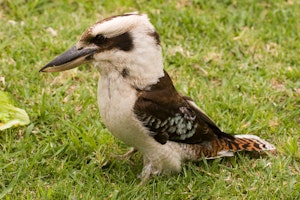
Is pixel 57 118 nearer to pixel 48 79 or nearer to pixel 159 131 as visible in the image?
pixel 48 79

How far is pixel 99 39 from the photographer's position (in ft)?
12.9

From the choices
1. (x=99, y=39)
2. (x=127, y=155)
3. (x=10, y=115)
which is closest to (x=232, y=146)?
(x=127, y=155)

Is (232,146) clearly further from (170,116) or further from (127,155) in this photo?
(127,155)

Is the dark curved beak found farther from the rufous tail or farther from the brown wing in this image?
the rufous tail

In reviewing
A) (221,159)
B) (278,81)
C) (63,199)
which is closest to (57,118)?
(63,199)

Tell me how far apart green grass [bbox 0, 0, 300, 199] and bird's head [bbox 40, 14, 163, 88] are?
2.76 feet

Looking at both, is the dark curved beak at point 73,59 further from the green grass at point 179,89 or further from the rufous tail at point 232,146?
the rufous tail at point 232,146

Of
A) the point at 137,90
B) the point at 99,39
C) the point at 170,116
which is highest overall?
the point at 99,39

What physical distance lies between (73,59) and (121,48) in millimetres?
350

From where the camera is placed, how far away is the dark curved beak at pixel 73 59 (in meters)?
4.00

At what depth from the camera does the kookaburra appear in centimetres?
394

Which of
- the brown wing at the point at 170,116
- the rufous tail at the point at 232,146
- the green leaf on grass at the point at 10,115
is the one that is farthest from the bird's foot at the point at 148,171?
the green leaf on grass at the point at 10,115

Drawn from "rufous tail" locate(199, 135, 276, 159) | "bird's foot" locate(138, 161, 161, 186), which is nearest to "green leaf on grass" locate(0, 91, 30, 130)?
"bird's foot" locate(138, 161, 161, 186)

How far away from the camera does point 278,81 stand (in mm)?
5750
